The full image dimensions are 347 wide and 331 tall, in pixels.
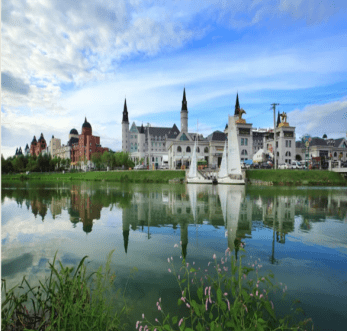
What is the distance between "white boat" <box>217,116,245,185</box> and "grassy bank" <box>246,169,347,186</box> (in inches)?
288

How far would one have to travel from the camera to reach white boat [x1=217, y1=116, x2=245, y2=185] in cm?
4441

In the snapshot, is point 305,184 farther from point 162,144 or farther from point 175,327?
point 162,144

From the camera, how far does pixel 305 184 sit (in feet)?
156

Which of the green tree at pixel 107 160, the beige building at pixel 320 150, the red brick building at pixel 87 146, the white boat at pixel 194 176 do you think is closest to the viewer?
the white boat at pixel 194 176

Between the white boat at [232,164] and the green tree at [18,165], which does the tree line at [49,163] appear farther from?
the white boat at [232,164]

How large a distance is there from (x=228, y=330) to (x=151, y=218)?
10.5m

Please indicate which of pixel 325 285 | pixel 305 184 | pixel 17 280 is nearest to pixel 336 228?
pixel 325 285

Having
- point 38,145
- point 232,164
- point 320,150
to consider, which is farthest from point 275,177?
point 38,145

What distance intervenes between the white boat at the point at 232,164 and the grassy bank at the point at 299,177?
7313 millimetres

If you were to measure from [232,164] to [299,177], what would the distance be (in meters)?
14.9

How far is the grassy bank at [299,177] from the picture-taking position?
48.4 meters

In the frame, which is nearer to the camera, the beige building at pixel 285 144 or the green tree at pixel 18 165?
the beige building at pixel 285 144

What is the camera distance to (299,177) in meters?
51.1

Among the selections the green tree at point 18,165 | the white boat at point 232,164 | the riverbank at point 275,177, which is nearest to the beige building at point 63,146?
the green tree at point 18,165
